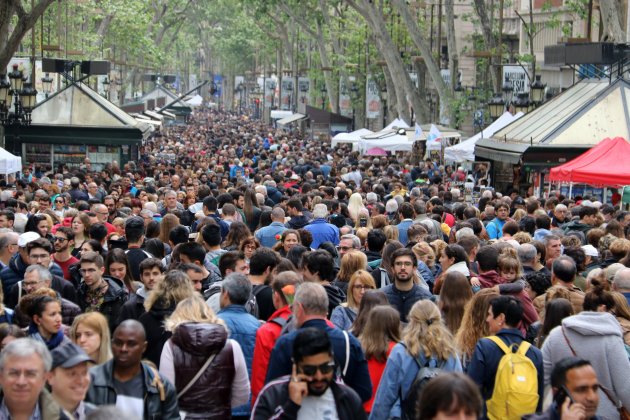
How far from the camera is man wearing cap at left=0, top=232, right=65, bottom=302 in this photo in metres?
10.1

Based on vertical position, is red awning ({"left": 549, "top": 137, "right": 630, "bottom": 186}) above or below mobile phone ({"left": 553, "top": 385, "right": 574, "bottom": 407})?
above

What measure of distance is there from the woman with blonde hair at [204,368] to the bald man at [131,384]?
528 mm

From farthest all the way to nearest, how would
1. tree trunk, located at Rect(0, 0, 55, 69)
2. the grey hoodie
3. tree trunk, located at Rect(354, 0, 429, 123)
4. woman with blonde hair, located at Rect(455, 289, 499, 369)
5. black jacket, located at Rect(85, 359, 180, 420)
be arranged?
1. tree trunk, located at Rect(354, 0, 429, 123)
2. tree trunk, located at Rect(0, 0, 55, 69)
3. woman with blonde hair, located at Rect(455, 289, 499, 369)
4. the grey hoodie
5. black jacket, located at Rect(85, 359, 180, 420)

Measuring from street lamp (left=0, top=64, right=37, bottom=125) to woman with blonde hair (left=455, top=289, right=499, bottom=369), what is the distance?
17.9 meters

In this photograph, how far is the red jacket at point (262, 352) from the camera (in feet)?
22.1

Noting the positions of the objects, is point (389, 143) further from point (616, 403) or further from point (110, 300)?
point (616, 403)

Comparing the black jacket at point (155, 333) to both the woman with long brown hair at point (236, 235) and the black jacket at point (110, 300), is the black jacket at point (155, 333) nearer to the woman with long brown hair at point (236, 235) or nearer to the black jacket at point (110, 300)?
the black jacket at point (110, 300)

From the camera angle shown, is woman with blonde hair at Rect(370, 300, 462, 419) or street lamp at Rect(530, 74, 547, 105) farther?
street lamp at Rect(530, 74, 547, 105)

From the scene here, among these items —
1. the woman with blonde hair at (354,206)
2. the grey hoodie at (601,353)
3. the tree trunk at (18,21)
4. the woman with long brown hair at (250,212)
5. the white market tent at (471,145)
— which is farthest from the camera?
the white market tent at (471,145)

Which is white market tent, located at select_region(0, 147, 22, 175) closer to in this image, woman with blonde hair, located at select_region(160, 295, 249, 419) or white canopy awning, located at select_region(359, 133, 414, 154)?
white canopy awning, located at select_region(359, 133, 414, 154)

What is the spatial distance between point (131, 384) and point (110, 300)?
3499mm

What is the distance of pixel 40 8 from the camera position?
727 inches

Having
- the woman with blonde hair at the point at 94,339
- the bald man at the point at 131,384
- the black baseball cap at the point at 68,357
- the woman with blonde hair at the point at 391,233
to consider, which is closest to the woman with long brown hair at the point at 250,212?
the woman with blonde hair at the point at 391,233

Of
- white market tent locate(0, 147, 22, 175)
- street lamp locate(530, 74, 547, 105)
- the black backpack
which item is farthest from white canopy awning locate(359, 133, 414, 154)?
the black backpack
